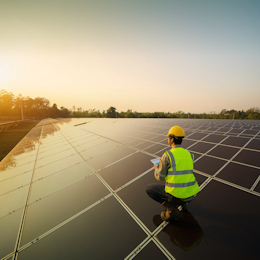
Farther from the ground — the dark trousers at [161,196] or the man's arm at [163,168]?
the man's arm at [163,168]

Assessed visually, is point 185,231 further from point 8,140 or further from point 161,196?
point 8,140

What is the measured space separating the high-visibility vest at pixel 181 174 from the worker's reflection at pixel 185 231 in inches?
24.7

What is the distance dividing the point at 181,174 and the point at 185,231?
1.34 metres

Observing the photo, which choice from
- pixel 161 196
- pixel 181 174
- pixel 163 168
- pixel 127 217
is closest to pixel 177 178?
pixel 181 174

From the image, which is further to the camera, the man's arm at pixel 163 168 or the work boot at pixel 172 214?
the man's arm at pixel 163 168

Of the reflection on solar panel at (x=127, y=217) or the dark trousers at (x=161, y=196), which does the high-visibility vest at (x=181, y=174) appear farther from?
the reflection on solar panel at (x=127, y=217)

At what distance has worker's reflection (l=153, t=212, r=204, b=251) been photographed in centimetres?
276

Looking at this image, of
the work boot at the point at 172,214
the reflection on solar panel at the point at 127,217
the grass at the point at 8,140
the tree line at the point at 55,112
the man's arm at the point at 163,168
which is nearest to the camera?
the reflection on solar panel at the point at 127,217

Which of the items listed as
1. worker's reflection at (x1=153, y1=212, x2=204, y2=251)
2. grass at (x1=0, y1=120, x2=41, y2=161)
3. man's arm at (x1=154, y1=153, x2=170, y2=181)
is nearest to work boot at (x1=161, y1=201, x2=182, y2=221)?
worker's reflection at (x1=153, y1=212, x2=204, y2=251)

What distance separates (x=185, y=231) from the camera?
3.03m

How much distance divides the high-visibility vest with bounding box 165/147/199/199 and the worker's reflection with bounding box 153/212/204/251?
2.06ft

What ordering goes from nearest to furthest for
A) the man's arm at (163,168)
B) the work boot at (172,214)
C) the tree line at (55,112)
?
the work boot at (172,214) → the man's arm at (163,168) → the tree line at (55,112)

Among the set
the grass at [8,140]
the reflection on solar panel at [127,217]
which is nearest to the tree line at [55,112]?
the grass at [8,140]

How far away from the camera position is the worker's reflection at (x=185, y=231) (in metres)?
2.76
